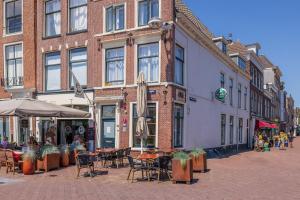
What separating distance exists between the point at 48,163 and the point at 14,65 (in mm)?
10529

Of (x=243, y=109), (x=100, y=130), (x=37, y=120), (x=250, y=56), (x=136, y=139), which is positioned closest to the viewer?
(x=136, y=139)

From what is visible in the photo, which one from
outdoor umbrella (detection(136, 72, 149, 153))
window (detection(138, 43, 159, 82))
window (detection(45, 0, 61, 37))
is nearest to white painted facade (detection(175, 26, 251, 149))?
window (detection(138, 43, 159, 82))

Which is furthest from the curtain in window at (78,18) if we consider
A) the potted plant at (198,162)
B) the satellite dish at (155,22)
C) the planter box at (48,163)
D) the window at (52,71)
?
the potted plant at (198,162)

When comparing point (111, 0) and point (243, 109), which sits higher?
point (111, 0)

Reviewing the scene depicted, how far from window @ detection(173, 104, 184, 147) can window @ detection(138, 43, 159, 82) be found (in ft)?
6.02

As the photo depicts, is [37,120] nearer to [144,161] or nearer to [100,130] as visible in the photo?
[100,130]

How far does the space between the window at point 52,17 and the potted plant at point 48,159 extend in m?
8.67

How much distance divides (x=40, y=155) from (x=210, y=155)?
10348 millimetres

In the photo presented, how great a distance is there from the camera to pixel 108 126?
1705 cm

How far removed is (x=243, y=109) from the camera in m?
29.2

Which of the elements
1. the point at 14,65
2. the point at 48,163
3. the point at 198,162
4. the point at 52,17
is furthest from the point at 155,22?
the point at 14,65

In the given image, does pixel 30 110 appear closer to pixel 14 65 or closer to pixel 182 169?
pixel 182 169

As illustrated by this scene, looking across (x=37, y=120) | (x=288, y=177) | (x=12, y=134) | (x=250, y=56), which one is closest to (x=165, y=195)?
(x=288, y=177)

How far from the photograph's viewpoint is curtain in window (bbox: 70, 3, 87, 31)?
1828 cm
